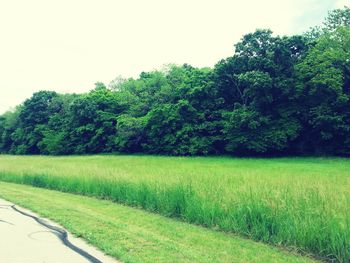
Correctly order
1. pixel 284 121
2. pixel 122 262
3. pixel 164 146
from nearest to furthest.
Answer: pixel 122 262 → pixel 284 121 → pixel 164 146

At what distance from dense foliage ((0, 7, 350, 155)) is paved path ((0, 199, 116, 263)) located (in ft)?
110

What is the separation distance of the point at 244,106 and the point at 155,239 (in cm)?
3663

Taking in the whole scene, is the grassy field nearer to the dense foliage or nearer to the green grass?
the green grass

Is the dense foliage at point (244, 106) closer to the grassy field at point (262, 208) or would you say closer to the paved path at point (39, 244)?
the grassy field at point (262, 208)

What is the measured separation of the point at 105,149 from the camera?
5622 centimetres

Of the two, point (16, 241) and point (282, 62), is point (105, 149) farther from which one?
point (16, 241)

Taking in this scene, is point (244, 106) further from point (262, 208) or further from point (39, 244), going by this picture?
point (39, 244)

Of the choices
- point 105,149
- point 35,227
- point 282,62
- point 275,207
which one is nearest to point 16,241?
point 35,227

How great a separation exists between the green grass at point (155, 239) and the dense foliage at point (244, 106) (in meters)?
31.6

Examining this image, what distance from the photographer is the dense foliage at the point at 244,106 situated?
38.6m

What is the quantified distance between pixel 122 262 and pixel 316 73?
3760cm

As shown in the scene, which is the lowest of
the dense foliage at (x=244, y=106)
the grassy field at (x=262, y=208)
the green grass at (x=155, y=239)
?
the green grass at (x=155, y=239)

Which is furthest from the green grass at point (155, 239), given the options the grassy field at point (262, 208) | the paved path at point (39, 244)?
the grassy field at point (262, 208)

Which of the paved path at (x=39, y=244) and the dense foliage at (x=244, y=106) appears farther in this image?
the dense foliage at (x=244, y=106)
